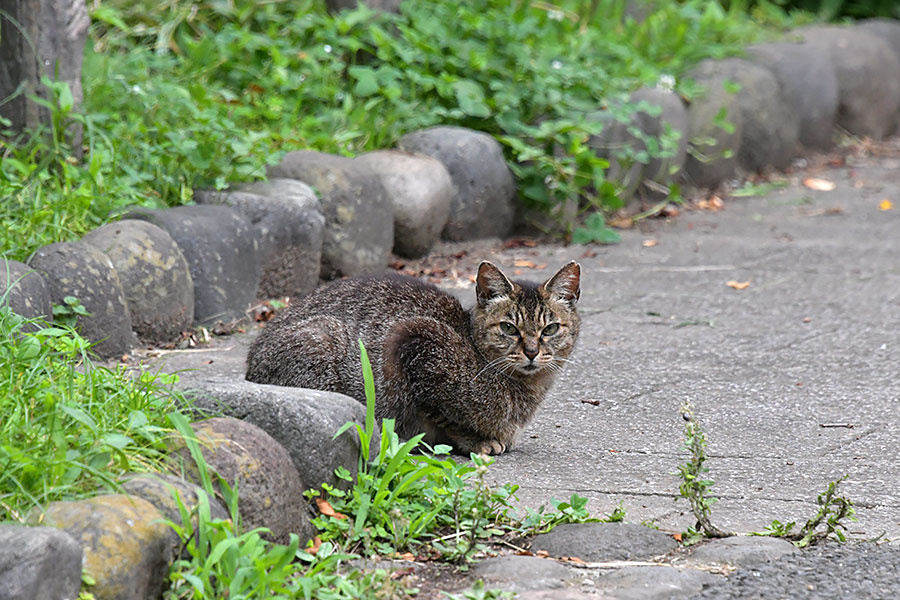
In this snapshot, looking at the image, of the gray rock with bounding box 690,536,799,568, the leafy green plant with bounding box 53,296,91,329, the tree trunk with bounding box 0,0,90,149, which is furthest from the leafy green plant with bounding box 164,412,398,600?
the tree trunk with bounding box 0,0,90,149

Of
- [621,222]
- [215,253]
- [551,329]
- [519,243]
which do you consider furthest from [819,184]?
[551,329]

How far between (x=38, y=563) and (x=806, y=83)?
30.2 ft

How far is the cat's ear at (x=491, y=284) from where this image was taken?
4309 millimetres

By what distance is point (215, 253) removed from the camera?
221 inches

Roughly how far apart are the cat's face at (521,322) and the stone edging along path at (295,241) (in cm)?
95

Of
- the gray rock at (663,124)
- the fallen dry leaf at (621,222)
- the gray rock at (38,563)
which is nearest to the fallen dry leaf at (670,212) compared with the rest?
the gray rock at (663,124)

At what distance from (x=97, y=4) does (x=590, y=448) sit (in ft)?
17.5

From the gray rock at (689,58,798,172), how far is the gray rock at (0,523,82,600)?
7806 mm

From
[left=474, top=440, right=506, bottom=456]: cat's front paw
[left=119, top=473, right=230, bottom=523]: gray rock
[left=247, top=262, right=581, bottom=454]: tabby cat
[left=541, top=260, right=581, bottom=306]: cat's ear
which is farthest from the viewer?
[left=541, top=260, right=581, bottom=306]: cat's ear

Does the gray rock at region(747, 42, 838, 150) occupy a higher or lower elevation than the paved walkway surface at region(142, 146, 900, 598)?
higher

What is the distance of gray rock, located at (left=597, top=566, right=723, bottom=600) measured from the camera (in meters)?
2.94

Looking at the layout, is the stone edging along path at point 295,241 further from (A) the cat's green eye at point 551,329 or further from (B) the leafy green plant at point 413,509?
(A) the cat's green eye at point 551,329

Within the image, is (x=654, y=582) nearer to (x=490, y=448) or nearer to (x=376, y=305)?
(x=490, y=448)

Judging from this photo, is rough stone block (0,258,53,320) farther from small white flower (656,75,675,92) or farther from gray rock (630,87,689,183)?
→ small white flower (656,75,675,92)
